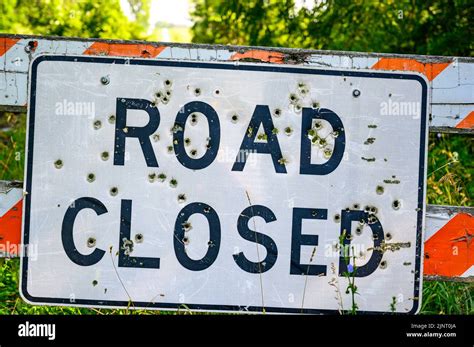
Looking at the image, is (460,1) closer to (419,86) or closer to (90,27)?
(419,86)

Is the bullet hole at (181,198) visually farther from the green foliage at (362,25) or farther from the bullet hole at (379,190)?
the green foliage at (362,25)

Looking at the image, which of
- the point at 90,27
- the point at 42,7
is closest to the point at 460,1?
the point at 90,27

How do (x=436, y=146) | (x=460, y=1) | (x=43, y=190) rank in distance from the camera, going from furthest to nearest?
(x=436, y=146)
(x=460, y=1)
(x=43, y=190)

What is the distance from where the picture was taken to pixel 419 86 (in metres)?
2.66

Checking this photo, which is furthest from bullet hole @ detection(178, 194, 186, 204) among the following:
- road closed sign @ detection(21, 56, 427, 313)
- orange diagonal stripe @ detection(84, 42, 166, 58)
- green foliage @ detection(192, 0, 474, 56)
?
green foliage @ detection(192, 0, 474, 56)

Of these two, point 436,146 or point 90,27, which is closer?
point 436,146

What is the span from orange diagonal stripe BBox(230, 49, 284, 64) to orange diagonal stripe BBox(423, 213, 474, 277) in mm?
922

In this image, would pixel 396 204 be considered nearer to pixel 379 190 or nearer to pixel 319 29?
pixel 379 190

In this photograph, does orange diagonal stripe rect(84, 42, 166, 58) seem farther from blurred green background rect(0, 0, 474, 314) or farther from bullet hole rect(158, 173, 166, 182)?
blurred green background rect(0, 0, 474, 314)

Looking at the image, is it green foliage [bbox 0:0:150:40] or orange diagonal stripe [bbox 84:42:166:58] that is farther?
green foliage [bbox 0:0:150:40]

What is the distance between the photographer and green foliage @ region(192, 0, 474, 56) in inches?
251

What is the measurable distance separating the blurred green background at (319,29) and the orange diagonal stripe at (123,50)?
1.57 meters
